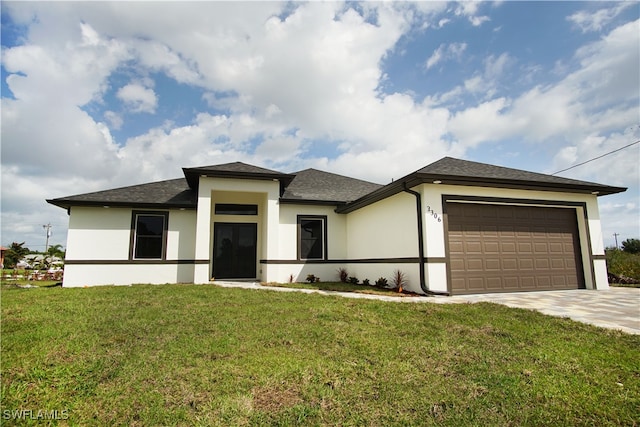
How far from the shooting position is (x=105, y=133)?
15.0 m

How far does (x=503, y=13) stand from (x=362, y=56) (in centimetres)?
464

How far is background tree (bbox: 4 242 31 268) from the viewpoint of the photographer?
24344mm

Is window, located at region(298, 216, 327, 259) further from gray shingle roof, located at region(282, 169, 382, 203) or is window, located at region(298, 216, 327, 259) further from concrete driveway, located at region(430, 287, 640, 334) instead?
concrete driveway, located at region(430, 287, 640, 334)

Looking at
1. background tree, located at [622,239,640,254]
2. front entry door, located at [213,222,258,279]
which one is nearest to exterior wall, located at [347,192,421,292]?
front entry door, located at [213,222,258,279]

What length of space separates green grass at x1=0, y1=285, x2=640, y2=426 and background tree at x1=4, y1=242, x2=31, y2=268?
26205 millimetres

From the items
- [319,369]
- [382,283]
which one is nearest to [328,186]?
[382,283]

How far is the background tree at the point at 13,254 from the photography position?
24.3m

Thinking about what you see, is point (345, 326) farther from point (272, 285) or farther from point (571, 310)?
point (272, 285)

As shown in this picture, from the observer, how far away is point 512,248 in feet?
30.2

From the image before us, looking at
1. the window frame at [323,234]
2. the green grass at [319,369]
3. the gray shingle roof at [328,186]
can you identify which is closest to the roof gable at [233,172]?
the gray shingle roof at [328,186]

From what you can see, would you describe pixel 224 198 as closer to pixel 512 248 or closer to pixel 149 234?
pixel 149 234

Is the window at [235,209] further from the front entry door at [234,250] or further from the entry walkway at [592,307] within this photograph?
the entry walkway at [592,307]

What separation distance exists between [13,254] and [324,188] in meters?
26.3

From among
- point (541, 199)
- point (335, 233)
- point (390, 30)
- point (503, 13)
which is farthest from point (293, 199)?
point (503, 13)
